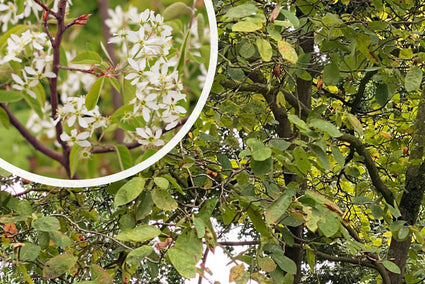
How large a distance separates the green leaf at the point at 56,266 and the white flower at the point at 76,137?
31 centimetres

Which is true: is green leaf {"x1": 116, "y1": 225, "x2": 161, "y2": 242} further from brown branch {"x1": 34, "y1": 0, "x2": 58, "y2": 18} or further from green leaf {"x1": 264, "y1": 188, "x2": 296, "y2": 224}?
brown branch {"x1": 34, "y1": 0, "x2": 58, "y2": 18}

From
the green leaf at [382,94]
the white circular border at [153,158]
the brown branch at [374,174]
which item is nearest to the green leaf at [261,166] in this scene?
the white circular border at [153,158]

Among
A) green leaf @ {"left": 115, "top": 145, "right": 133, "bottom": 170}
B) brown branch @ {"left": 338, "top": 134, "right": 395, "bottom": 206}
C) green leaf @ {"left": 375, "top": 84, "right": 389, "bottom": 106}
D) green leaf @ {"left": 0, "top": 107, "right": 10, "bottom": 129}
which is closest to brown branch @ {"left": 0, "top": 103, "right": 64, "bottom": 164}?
green leaf @ {"left": 0, "top": 107, "right": 10, "bottom": 129}

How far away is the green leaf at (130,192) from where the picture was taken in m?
1.01

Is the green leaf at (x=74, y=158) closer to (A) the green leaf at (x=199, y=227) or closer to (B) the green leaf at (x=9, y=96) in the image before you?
(B) the green leaf at (x=9, y=96)

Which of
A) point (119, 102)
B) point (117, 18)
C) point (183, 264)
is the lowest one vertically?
point (183, 264)

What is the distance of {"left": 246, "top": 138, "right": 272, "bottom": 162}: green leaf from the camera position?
1.02 metres

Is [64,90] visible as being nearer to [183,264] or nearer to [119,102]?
[119,102]

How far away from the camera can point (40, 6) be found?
83cm

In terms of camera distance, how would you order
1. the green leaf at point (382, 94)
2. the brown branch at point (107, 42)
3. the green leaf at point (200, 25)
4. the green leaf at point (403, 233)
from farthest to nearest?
the green leaf at point (382, 94), the green leaf at point (403, 233), the green leaf at point (200, 25), the brown branch at point (107, 42)

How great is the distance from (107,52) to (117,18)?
56 mm

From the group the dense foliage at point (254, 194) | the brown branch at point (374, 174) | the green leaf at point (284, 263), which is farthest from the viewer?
the brown branch at point (374, 174)

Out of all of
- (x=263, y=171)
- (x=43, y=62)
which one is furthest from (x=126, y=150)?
(x=263, y=171)

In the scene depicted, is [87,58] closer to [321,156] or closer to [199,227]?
[199,227]
